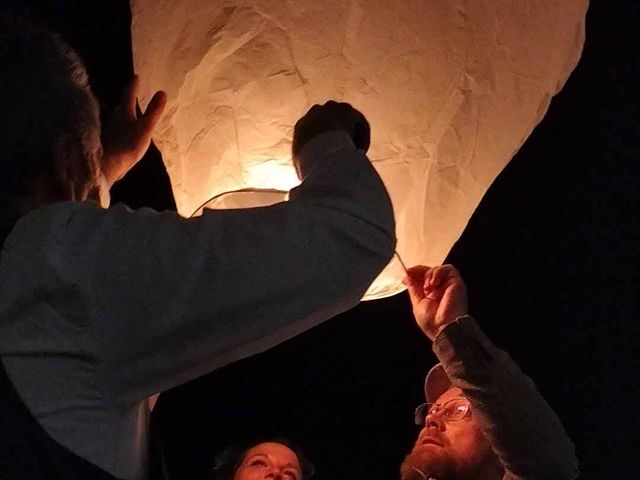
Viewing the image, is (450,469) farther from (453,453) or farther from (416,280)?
(416,280)

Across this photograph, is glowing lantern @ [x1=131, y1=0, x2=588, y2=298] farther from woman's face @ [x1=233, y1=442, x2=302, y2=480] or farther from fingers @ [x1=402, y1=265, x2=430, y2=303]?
woman's face @ [x1=233, y1=442, x2=302, y2=480]

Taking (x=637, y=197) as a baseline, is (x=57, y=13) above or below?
above

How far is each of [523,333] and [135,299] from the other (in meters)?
1.56

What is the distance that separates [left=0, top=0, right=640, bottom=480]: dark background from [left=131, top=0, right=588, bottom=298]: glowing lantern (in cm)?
92

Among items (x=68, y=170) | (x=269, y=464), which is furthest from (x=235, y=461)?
(x=68, y=170)

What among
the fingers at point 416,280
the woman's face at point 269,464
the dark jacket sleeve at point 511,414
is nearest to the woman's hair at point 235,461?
the woman's face at point 269,464

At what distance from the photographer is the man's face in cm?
137

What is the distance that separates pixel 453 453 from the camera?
1.38m

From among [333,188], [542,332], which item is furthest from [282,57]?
[542,332]

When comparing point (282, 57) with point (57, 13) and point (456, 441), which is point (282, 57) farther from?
point (57, 13)

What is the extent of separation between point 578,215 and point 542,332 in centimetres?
26

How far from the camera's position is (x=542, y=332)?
2117 millimetres

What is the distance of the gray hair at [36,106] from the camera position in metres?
0.75

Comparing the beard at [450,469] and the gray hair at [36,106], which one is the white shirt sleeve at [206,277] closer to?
the gray hair at [36,106]
